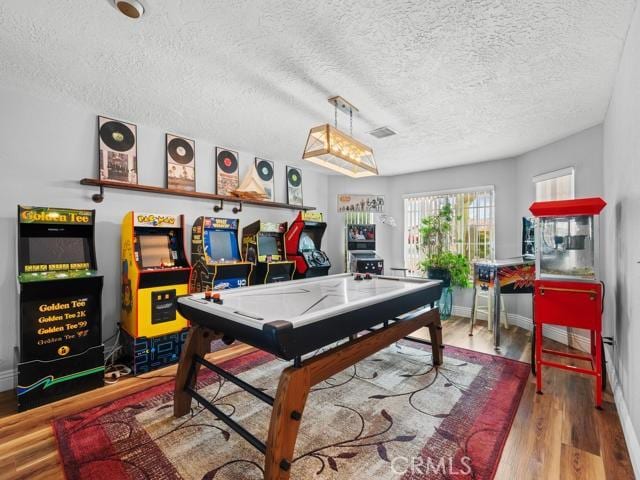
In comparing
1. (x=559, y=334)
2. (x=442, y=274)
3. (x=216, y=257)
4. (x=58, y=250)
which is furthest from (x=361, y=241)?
(x=58, y=250)

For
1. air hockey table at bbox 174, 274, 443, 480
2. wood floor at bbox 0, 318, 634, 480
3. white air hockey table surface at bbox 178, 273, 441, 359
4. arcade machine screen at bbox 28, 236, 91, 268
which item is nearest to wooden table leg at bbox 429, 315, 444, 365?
air hockey table at bbox 174, 274, 443, 480

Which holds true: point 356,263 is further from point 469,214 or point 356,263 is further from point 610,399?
point 610,399

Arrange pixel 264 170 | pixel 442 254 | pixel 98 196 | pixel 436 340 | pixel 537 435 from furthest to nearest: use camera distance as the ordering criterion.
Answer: pixel 442 254 < pixel 264 170 < pixel 98 196 < pixel 436 340 < pixel 537 435

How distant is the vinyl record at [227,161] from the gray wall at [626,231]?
408cm

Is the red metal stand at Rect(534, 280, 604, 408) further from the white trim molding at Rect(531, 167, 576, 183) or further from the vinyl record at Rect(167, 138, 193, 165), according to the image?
the vinyl record at Rect(167, 138, 193, 165)

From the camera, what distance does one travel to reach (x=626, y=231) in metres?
2.15

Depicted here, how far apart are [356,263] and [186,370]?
3669mm

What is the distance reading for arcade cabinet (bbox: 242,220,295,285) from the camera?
4238 millimetres

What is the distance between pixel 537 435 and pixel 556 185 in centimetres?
332

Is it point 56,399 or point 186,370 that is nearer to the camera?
point 186,370

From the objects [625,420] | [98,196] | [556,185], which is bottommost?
[625,420]

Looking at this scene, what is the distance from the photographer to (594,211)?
241cm

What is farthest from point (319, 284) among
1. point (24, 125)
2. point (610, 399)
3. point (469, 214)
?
point (469, 214)

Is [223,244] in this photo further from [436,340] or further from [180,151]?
[436,340]
